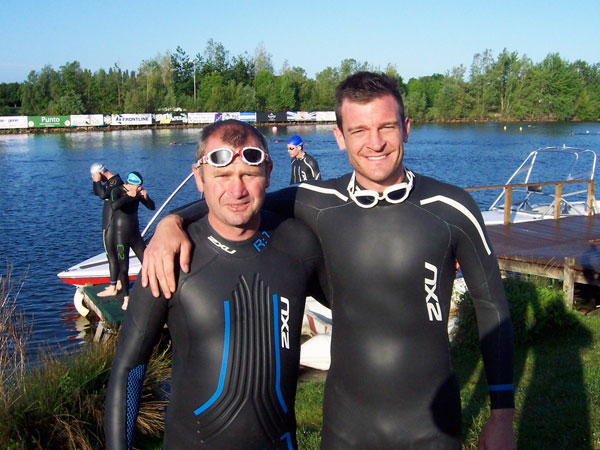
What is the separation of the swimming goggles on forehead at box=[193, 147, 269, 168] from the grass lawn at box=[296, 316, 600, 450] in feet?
10.0

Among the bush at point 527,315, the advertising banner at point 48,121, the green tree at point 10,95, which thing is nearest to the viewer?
the bush at point 527,315

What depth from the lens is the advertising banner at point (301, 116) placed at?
101 meters

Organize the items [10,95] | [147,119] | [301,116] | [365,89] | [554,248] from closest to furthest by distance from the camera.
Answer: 1. [365,89]
2. [554,248]
3. [147,119]
4. [301,116]
5. [10,95]

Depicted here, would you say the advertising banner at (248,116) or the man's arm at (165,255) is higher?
the advertising banner at (248,116)

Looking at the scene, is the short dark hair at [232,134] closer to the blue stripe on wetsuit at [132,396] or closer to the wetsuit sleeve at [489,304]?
the blue stripe on wetsuit at [132,396]

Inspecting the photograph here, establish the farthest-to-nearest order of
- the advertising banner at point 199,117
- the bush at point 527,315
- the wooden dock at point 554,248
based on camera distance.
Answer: the advertising banner at point 199,117 → the wooden dock at point 554,248 → the bush at point 527,315

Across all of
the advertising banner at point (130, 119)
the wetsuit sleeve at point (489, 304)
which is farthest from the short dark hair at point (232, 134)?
the advertising banner at point (130, 119)

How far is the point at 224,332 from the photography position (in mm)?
2396

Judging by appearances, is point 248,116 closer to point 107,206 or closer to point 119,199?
point 107,206

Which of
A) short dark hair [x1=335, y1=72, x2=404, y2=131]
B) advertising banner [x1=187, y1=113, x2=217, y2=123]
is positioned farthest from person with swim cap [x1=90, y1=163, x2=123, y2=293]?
advertising banner [x1=187, y1=113, x2=217, y2=123]

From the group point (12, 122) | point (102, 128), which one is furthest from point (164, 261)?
point (102, 128)

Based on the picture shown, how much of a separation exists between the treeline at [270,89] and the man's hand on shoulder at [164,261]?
95248 millimetres

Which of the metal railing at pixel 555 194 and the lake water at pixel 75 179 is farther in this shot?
the lake water at pixel 75 179

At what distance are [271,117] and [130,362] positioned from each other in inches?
3799
